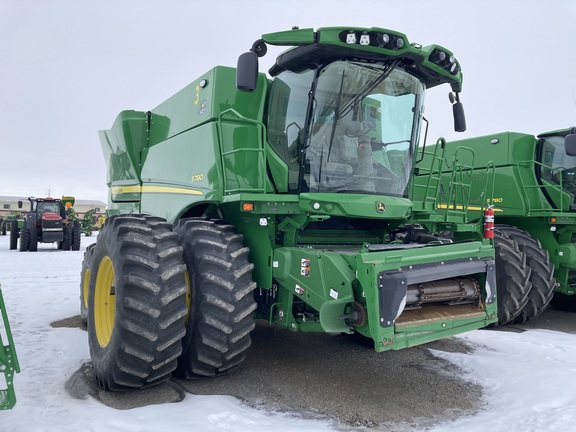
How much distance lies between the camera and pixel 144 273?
145 inches

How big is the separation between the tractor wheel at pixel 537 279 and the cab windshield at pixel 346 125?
3.41m

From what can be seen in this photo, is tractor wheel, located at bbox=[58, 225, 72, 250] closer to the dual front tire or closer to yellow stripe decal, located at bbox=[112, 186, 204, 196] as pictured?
yellow stripe decal, located at bbox=[112, 186, 204, 196]

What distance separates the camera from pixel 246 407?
3.52m

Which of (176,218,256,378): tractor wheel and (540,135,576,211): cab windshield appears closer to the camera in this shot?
(176,218,256,378): tractor wheel

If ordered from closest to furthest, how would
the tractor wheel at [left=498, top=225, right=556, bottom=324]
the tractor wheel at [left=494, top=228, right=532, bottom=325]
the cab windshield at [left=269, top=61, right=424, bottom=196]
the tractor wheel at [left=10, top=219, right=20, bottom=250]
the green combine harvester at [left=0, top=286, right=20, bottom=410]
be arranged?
1. the green combine harvester at [left=0, top=286, right=20, bottom=410]
2. the cab windshield at [left=269, top=61, right=424, bottom=196]
3. the tractor wheel at [left=494, top=228, right=532, bottom=325]
4. the tractor wheel at [left=498, top=225, right=556, bottom=324]
5. the tractor wheel at [left=10, top=219, right=20, bottom=250]

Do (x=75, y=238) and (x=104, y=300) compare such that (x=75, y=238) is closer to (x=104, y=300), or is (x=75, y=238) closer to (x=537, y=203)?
(x=104, y=300)

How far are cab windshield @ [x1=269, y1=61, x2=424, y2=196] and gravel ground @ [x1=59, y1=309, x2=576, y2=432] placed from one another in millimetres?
1632

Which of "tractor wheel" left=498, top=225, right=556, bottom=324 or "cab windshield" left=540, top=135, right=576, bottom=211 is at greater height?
"cab windshield" left=540, top=135, right=576, bottom=211

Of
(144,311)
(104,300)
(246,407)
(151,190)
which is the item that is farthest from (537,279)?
(104,300)

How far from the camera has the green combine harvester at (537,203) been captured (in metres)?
6.79

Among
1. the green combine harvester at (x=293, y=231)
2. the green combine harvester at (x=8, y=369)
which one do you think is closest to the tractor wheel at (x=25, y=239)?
the green combine harvester at (x=293, y=231)

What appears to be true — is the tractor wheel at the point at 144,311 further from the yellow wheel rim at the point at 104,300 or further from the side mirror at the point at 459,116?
the side mirror at the point at 459,116

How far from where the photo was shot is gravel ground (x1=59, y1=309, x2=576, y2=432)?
3.51m

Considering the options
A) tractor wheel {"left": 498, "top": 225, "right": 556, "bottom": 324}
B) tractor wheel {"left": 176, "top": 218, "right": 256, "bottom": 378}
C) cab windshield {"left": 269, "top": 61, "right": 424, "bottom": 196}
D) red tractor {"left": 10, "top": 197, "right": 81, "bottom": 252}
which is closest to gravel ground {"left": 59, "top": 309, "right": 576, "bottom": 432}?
tractor wheel {"left": 176, "top": 218, "right": 256, "bottom": 378}
